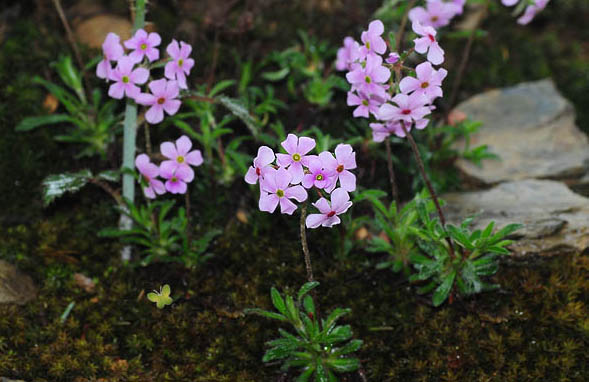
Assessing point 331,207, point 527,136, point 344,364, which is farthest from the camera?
point 527,136

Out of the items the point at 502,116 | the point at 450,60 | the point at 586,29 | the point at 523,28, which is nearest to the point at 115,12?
the point at 450,60

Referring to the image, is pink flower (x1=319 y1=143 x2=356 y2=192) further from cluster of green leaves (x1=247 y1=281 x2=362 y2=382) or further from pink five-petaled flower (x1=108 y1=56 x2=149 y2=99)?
pink five-petaled flower (x1=108 y1=56 x2=149 y2=99)

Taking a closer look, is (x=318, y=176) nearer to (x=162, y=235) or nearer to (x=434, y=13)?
(x=162, y=235)

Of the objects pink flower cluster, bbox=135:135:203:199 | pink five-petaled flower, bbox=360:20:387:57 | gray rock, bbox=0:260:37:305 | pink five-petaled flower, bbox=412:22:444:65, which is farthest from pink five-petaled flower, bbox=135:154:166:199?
pink five-petaled flower, bbox=412:22:444:65

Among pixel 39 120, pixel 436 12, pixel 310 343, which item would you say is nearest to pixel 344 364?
pixel 310 343

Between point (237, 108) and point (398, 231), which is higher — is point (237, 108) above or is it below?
above

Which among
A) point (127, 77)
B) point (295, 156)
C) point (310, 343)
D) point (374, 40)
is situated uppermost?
point (374, 40)

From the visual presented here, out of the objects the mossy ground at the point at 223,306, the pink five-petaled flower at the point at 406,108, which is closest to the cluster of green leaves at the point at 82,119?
the mossy ground at the point at 223,306

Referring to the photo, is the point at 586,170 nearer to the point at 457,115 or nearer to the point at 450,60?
the point at 457,115
